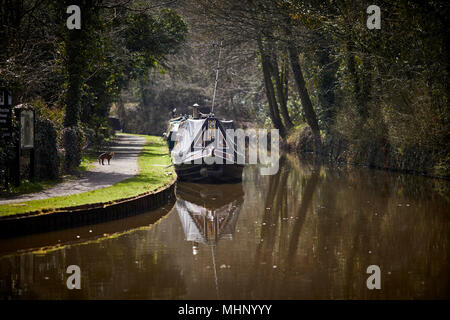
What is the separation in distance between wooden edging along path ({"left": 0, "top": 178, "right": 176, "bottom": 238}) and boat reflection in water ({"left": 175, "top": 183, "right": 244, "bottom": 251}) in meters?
0.94

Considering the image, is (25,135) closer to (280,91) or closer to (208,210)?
(208,210)

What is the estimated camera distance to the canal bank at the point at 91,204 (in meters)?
10.2

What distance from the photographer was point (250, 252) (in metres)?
9.62

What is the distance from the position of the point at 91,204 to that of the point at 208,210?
3.82m

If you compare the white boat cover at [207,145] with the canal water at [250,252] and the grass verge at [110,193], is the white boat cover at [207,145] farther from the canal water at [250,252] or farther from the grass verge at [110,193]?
the canal water at [250,252]

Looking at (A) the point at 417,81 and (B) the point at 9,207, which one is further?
(A) the point at 417,81

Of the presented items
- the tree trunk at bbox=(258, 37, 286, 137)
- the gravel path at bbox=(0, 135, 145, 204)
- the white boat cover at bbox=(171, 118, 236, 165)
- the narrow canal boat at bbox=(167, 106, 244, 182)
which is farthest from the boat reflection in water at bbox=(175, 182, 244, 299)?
the tree trunk at bbox=(258, 37, 286, 137)

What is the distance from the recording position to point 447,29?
46.2 feet

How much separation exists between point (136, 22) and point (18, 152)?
13.4 meters

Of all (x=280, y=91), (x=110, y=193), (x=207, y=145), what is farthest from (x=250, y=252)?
(x=280, y=91)
